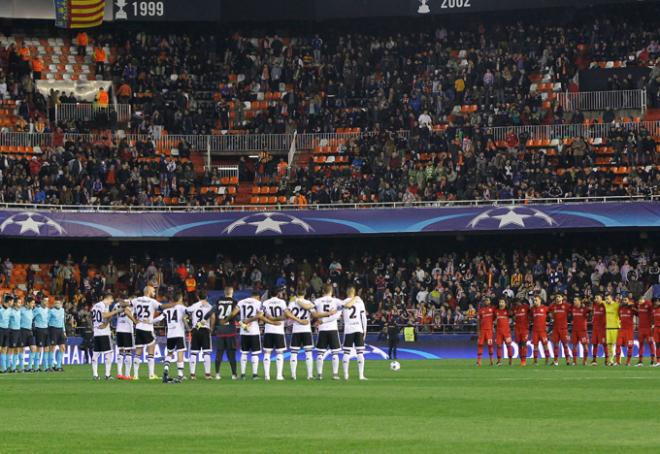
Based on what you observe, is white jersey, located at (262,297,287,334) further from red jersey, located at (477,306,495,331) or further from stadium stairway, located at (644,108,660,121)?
stadium stairway, located at (644,108,660,121)

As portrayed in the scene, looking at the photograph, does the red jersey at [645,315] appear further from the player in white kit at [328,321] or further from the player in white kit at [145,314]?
the player in white kit at [145,314]

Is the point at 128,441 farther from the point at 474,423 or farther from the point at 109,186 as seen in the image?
the point at 109,186

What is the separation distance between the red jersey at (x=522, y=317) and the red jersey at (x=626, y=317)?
265 cm

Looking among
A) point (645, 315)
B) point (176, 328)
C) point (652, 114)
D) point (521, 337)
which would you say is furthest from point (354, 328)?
point (652, 114)

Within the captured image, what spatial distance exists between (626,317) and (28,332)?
55.0 feet

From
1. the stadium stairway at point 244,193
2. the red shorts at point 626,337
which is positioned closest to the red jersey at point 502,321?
the red shorts at point 626,337

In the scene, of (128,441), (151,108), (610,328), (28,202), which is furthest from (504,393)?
(151,108)

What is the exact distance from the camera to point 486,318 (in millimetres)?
38062

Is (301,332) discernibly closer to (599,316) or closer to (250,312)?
(250,312)

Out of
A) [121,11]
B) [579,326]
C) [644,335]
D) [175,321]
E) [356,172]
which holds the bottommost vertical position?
[644,335]

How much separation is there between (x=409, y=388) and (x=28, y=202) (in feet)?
91.3

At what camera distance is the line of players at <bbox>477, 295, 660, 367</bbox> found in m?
37.4

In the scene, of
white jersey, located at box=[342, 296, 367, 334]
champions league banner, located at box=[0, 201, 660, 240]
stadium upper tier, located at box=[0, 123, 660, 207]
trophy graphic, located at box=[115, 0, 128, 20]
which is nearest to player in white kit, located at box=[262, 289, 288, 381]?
white jersey, located at box=[342, 296, 367, 334]

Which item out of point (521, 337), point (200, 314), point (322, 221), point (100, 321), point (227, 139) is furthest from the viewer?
point (227, 139)
